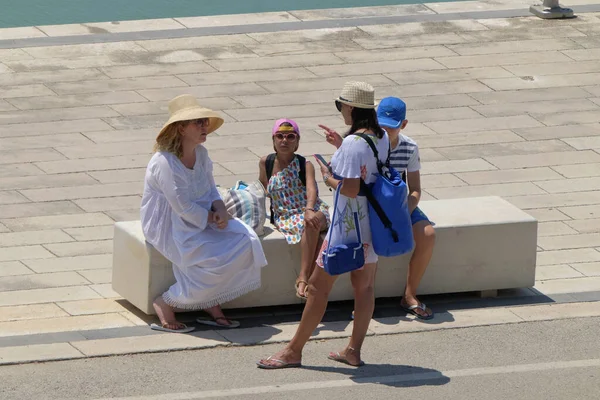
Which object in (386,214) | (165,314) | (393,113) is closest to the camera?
(386,214)

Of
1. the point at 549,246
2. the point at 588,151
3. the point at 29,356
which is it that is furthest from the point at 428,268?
the point at 588,151

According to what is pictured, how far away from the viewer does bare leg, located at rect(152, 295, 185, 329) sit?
346 inches

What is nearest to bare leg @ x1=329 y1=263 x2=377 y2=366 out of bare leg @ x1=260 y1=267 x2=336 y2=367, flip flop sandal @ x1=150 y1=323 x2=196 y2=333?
bare leg @ x1=260 y1=267 x2=336 y2=367

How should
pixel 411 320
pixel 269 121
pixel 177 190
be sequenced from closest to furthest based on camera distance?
1. pixel 177 190
2. pixel 411 320
3. pixel 269 121

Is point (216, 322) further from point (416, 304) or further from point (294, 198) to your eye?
point (416, 304)

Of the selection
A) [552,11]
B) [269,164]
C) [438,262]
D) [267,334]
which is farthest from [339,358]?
Result: [552,11]

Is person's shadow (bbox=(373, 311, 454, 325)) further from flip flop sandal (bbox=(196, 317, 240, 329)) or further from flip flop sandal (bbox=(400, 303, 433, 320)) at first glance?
flip flop sandal (bbox=(196, 317, 240, 329))

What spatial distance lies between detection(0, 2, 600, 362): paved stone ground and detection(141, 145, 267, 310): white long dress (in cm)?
53

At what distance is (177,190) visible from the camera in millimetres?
8555

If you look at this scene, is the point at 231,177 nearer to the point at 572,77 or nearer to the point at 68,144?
the point at 68,144

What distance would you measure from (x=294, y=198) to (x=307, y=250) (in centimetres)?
45

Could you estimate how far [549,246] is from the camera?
1073 cm

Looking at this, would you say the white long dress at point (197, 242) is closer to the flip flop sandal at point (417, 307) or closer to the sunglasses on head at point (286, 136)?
the sunglasses on head at point (286, 136)

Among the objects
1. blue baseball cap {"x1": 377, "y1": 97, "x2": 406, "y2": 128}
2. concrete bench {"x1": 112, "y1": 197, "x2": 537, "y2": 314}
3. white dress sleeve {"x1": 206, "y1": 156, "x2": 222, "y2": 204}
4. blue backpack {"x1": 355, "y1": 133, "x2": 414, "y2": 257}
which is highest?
blue baseball cap {"x1": 377, "y1": 97, "x2": 406, "y2": 128}
